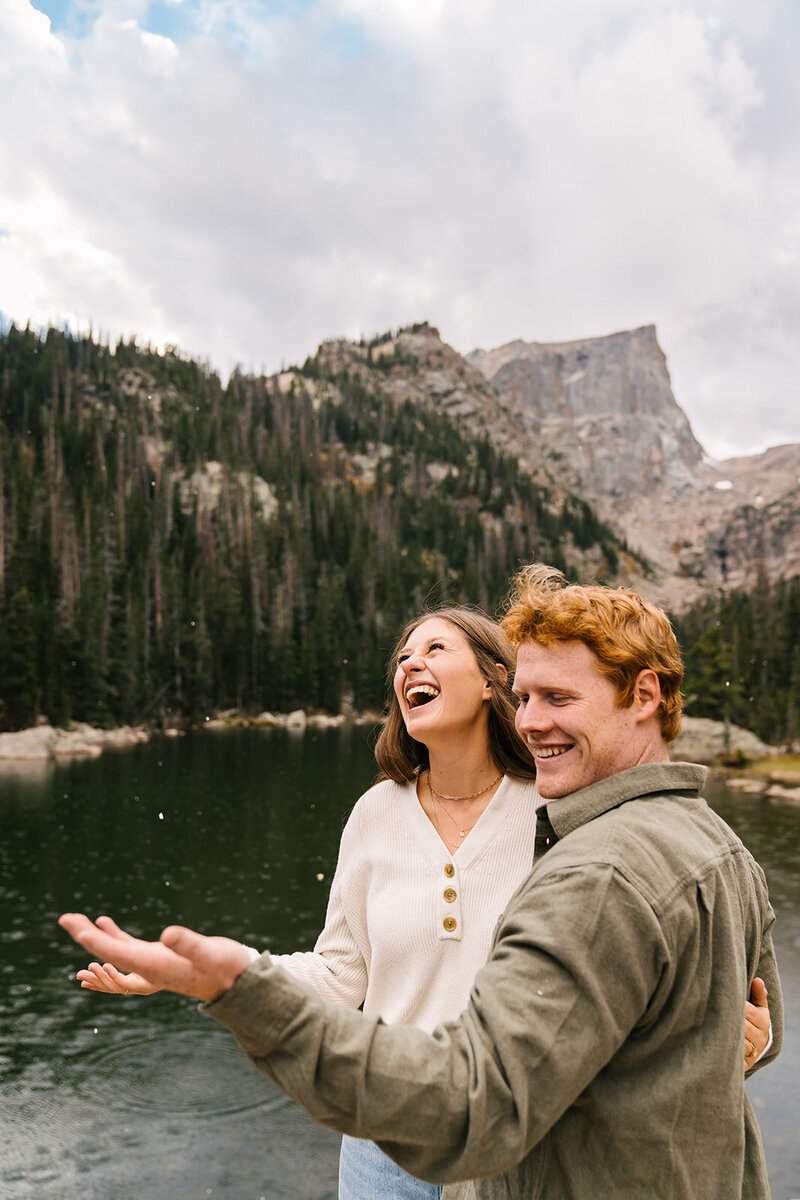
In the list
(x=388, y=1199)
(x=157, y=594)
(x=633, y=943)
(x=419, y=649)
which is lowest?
(x=388, y=1199)

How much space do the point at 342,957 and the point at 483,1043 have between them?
137 centimetres

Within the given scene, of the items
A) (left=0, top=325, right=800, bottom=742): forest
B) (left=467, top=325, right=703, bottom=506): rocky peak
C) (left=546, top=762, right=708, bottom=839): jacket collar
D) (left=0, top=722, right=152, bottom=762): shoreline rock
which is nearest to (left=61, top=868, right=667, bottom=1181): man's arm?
(left=546, top=762, right=708, bottom=839): jacket collar

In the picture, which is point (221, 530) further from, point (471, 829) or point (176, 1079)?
point (471, 829)

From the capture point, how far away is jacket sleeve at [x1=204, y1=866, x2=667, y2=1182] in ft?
3.67

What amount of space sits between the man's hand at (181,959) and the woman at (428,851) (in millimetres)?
884

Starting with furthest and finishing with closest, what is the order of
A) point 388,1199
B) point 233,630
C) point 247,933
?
1. point 233,630
2. point 247,933
3. point 388,1199

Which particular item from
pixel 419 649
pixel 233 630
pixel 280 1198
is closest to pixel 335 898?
pixel 419 649

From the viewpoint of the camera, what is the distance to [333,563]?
283 ft

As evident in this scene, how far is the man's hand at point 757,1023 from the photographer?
168cm

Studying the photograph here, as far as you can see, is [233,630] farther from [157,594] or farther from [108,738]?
[108,738]

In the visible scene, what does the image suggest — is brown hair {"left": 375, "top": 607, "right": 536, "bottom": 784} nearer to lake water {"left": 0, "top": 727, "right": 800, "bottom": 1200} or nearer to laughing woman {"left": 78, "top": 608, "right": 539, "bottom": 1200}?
laughing woman {"left": 78, "top": 608, "right": 539, "bottom": 1200}

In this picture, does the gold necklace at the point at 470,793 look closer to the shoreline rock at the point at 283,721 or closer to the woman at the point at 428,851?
the woman at the point at 428,851

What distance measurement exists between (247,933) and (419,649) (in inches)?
576

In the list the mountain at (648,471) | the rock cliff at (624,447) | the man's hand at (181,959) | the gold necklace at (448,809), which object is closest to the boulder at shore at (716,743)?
the gold necklace at (448,809)
